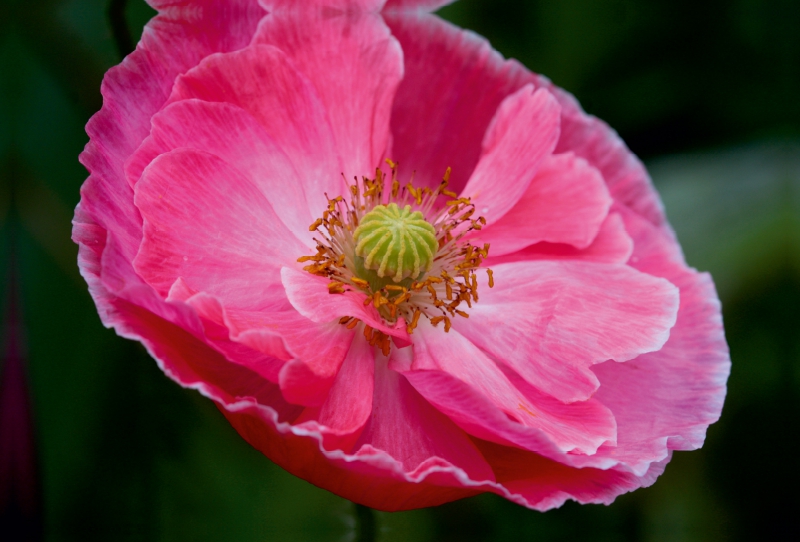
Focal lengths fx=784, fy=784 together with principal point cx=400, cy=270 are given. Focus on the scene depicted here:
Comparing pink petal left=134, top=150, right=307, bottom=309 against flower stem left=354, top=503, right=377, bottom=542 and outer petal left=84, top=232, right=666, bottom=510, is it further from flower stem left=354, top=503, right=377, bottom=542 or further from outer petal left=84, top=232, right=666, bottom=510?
flower stem left=354, top=503, right=377, bottom=542

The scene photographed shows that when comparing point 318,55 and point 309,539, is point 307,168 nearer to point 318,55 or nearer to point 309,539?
point 318,55

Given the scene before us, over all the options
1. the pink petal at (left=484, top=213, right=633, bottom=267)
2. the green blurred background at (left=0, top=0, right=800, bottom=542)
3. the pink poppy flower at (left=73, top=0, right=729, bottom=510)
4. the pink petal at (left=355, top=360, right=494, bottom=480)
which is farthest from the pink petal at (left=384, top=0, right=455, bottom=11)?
the pink petal at (left=355, top=360, right=494, bottom=480)

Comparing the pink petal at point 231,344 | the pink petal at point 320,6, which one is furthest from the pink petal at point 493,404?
the pink petal at point 320,6

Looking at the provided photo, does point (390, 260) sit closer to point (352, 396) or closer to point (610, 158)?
point (352, 396)

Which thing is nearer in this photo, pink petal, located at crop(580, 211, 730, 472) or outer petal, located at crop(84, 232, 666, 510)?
outer petal, located at crop(84, 232, 666, 510)

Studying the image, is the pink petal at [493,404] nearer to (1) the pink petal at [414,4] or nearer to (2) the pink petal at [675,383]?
(2) the pink petal at [675,383]
